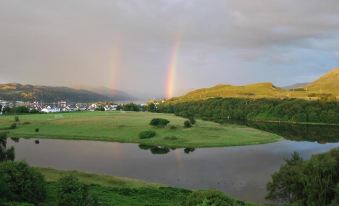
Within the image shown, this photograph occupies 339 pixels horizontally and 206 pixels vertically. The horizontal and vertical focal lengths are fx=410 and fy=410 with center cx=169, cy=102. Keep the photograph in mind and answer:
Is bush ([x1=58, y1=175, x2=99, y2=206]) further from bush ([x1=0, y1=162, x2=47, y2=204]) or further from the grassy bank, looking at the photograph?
bush ([x1=0, y1=162, x2=47, y2=204])

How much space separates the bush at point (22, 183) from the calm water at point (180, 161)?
2327 centimetres

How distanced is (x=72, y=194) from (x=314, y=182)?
22561 mm

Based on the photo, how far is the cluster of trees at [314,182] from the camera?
38.8 metres

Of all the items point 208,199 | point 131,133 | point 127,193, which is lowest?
point 127,193

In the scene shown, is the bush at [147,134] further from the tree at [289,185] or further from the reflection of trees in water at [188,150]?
the tree at [289,185]

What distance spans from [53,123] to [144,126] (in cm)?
3397

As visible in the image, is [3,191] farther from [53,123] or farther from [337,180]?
[53,123]

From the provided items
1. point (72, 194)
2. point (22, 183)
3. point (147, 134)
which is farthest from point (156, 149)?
point (72, 194)

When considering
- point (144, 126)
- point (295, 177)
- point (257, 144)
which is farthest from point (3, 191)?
point (144, 126)

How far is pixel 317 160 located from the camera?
1599 inches

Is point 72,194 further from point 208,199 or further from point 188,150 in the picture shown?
point 188,150

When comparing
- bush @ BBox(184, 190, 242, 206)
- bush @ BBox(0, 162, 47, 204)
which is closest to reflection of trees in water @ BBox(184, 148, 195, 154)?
bush @ BBox(0, 162, 47, 204)

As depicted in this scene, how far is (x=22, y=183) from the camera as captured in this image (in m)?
37.4

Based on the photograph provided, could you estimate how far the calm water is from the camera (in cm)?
5931
